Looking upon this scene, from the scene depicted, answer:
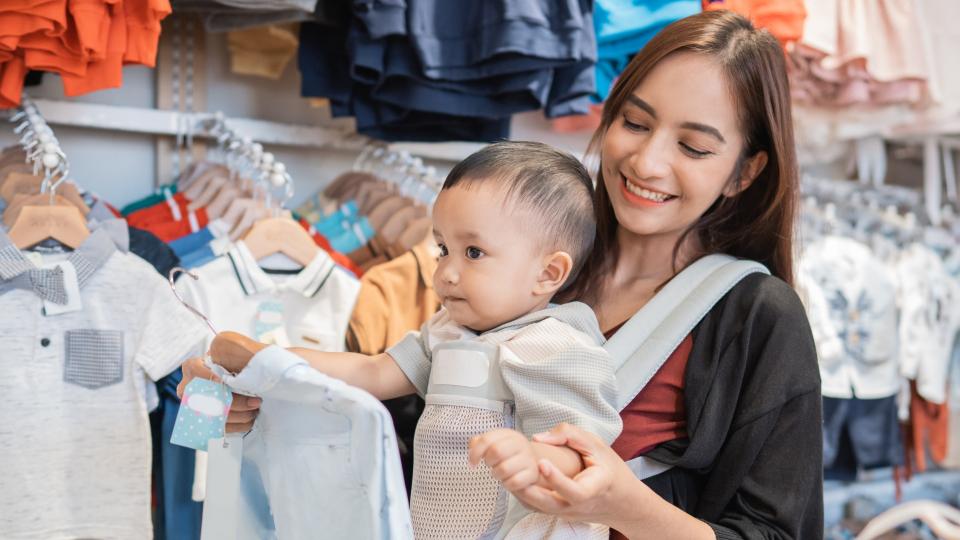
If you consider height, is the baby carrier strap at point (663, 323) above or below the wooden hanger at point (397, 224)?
above

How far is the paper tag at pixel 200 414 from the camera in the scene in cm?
98

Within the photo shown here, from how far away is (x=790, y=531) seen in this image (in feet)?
3.47

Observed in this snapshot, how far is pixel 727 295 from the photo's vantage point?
45.9 inches

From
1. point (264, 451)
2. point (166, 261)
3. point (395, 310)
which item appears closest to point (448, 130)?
point (395, 310)

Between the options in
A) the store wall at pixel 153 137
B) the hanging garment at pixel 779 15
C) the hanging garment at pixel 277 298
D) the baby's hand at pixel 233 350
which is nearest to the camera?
the baby's hand at pixel 233 350

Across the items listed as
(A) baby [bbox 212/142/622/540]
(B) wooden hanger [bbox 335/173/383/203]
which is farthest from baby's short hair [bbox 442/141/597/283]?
(B) wooden hanger [bbox 335/173/383/203]

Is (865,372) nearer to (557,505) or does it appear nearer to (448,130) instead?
(448,130)

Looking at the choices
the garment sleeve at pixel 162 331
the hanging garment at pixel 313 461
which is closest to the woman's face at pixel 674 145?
the hanging garment at pixel 313 461

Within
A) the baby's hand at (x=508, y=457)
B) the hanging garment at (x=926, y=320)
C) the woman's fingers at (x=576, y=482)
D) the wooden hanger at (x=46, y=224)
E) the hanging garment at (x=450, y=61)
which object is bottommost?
the hanging garment at (x=926, y=320)

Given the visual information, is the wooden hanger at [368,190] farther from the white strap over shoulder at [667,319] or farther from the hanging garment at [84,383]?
the white strap over shoulder at [667,319]

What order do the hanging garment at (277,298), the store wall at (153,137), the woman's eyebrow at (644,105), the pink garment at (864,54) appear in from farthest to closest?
1. the pink garment at (864,54)
2. the store wall at (153,137)
3. the hanging garment at (277,298)
4. the woman's eyebrow at (644,105)

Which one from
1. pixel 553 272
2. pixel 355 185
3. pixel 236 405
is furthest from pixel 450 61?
pixel 236 405

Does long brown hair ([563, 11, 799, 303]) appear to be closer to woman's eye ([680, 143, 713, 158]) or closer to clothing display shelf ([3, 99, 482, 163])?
woman's eye ([680, 143, 713, 158])

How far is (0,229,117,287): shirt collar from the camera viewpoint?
58.6 inches
